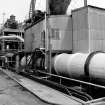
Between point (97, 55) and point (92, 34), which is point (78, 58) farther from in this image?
point (92, 34)

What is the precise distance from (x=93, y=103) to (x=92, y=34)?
12.5 m

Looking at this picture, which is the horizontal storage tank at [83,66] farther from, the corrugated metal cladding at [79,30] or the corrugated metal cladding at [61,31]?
the corrugated metal cladding at [61,31]

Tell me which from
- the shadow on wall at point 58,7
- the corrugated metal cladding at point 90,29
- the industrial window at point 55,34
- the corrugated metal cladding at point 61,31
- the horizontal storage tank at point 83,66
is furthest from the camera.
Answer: the shadow on wall at point 58,7

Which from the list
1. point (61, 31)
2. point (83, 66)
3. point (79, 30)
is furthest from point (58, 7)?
point (83, 66)

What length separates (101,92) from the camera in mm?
13688

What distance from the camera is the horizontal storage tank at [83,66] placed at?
13.3m

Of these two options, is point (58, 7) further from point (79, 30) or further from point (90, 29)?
point (90, 29)

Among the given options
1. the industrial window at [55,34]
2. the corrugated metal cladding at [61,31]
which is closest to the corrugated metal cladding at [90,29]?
the corrugated metal cladding at [61,31]

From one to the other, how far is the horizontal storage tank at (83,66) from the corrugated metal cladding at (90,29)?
3.56 m

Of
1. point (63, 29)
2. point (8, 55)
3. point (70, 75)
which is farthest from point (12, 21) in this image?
point (70, 75)

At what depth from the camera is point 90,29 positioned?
69.7 feet

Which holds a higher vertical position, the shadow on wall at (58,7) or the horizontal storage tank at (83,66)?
the shadow on wall at (58,7)

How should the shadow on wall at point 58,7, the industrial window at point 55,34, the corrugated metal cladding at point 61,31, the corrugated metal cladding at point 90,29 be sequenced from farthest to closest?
1. the shadow on wall at point 58,7
2. the corrugated metal cladding at point 61,31
3. the industrial window at point 55,34
4. the corrugated metal cladding at point 90,29

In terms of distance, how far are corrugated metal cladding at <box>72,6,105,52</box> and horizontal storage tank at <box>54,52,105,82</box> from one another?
3.56 m
